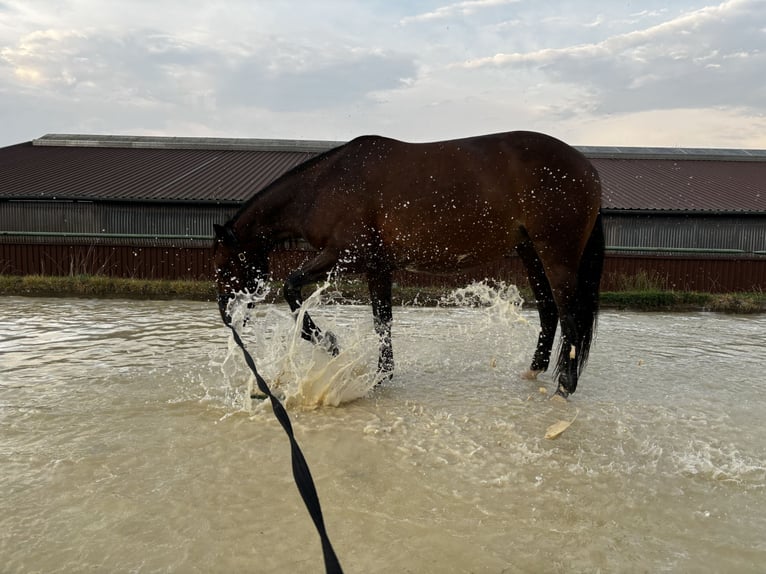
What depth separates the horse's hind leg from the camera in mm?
4715

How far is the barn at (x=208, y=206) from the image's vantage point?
42.2ft

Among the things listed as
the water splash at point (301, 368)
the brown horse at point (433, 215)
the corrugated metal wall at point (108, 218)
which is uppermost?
the corrugated metal wall at point (108, 218)

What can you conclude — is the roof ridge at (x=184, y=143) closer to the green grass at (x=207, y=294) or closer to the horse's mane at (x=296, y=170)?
the green grass at (x=207, y=294)

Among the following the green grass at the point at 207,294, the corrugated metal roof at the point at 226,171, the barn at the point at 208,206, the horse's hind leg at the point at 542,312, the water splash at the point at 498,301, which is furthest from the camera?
the corrugated metal roof at the point at 226,171

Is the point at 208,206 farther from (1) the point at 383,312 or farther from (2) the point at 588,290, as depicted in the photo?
(2) the point at 588,290

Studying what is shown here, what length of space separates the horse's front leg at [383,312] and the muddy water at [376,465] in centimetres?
17

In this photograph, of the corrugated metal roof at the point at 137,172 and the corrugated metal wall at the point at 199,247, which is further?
the corrugated metal roof at the point at 137,172

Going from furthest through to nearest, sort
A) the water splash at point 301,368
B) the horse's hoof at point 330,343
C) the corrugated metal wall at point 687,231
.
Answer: the corrugated metal wall at point 687,231
the horse's hoof at point 330,343
the water splash at point 301,368

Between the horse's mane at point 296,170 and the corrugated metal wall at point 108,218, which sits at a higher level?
the corrugated metal wall at point 108,218

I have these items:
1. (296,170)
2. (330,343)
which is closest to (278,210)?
(296,170)

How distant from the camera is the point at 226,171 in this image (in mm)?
18688

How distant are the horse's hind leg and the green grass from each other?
212 inches

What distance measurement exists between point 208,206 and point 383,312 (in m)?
12.3

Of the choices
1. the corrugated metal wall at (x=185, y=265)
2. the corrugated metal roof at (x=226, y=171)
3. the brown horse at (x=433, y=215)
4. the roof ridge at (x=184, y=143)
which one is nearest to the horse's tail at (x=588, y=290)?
the brown horse at (x=433, y=215)
